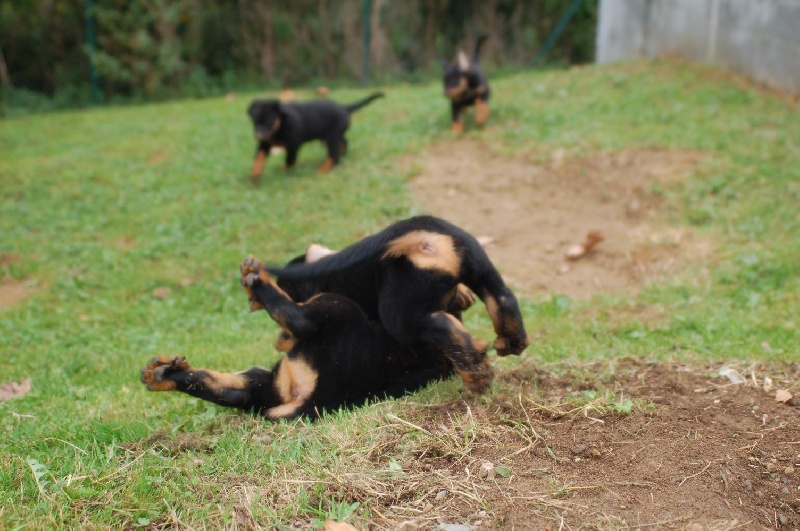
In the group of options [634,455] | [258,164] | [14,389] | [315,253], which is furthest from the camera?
[258,164]

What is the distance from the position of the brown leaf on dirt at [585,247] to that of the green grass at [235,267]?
1023mm

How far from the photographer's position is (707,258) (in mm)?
7453

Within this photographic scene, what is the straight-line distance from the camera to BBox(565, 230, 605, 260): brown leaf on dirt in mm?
7898

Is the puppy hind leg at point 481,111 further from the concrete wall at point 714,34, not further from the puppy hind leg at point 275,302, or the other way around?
the puppy hind leg at point 275,302

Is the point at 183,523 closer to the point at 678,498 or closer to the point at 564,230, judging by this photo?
the point at 678,498

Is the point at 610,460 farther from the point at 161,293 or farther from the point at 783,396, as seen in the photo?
the point at 161,293

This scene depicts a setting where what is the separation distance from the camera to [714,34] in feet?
43.5

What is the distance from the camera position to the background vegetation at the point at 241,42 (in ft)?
A: 54.5

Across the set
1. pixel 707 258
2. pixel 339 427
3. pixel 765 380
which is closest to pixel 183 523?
pixel 339 427

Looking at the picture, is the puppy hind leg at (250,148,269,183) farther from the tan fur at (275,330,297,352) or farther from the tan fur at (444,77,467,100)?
the tan fur at (275,330,297,352)

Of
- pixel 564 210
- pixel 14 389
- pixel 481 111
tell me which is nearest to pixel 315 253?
pixel 14 389

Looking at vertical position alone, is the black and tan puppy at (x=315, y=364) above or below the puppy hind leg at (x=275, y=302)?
below

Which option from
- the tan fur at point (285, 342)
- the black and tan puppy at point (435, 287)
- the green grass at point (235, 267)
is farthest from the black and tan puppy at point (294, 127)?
the black and tan puppy at point (435, 287)

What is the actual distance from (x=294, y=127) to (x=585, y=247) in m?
4.28
